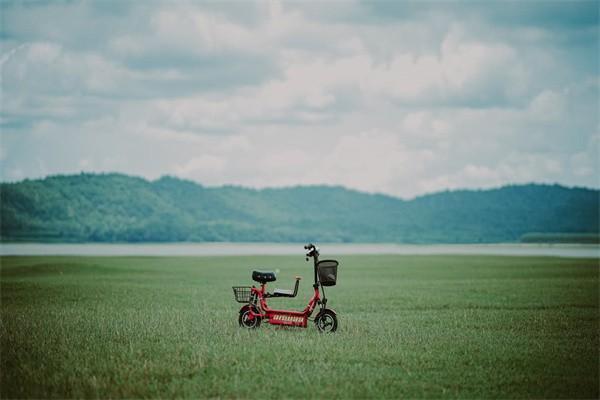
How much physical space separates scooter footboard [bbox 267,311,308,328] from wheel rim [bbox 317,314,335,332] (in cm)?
45

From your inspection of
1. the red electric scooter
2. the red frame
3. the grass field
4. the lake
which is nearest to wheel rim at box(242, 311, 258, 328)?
the red electric scooter

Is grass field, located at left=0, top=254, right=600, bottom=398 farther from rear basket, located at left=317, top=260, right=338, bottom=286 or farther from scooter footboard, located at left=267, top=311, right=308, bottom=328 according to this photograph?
rear basket, located at left=317, top=260, right=338, bottom=286

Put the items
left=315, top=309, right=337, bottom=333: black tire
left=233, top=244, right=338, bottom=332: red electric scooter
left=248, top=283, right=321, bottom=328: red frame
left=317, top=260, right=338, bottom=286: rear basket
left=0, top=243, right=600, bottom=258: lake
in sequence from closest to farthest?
1. left=317, top=260, right=338, bottom=286: rear basket
2. left=233, top=244, right=338, bottom=332: red electric scooter
3. left=248, top=283, right=321, bottom=328: red frame
4. left=315, top=309, right=337, bottom=333: black tire
5. left=0, top=243, right=600, bottom=258: lake

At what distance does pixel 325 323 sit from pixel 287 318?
103cm

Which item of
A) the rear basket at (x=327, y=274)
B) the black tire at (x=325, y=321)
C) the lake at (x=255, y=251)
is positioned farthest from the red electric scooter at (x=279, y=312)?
the lake at (x=255, y=251)

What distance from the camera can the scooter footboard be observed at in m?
16.3

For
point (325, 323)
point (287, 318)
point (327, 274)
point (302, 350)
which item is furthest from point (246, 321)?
point (302, 350)

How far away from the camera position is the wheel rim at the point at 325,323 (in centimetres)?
1656

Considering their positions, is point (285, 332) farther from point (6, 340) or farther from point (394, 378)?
point (6, 340)

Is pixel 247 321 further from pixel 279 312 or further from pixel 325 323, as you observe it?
pixel 325 323

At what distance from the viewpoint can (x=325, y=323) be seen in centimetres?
1667

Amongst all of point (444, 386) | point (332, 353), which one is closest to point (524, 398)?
point (444, 386)

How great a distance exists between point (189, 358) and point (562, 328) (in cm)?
1096

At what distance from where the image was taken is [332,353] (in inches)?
547
